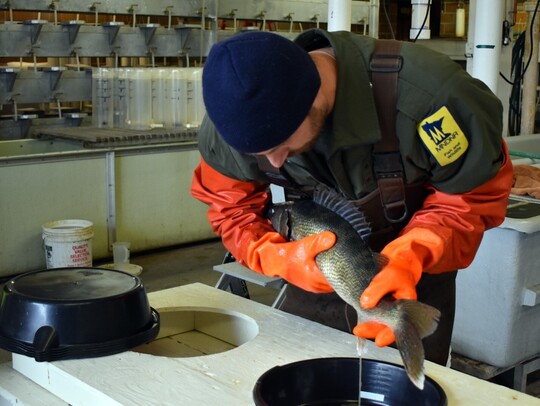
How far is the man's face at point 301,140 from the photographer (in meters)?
1.50

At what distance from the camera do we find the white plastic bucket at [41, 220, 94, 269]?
4.31m

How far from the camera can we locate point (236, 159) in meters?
1.80

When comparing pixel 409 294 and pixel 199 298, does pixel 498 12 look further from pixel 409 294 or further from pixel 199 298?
pixel 409 294

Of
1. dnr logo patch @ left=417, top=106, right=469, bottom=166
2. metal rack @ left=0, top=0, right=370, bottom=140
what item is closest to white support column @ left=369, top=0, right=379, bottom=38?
metal rack @ left=0, top=0, right=370, bottom=140

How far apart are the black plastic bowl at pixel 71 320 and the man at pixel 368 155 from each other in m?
0.29

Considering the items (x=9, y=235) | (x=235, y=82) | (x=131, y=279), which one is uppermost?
(x=235, y=82)

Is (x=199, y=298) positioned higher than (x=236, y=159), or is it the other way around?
(x=236, y=159)

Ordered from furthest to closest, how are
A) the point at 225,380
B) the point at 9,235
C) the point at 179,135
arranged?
the point at 179,135
the point at 9,235
the point at 225,380

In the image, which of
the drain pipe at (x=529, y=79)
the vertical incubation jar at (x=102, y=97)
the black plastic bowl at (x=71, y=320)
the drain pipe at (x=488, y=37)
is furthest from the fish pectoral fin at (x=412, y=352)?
the vertical incubation jar at (x=102, y=97)

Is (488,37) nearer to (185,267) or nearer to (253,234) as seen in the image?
(185,267)

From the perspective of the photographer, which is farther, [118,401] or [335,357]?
[335,357]

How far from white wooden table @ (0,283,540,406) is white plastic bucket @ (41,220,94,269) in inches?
103

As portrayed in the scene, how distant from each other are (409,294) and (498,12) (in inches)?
108

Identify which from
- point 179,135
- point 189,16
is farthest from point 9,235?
point 189,16
